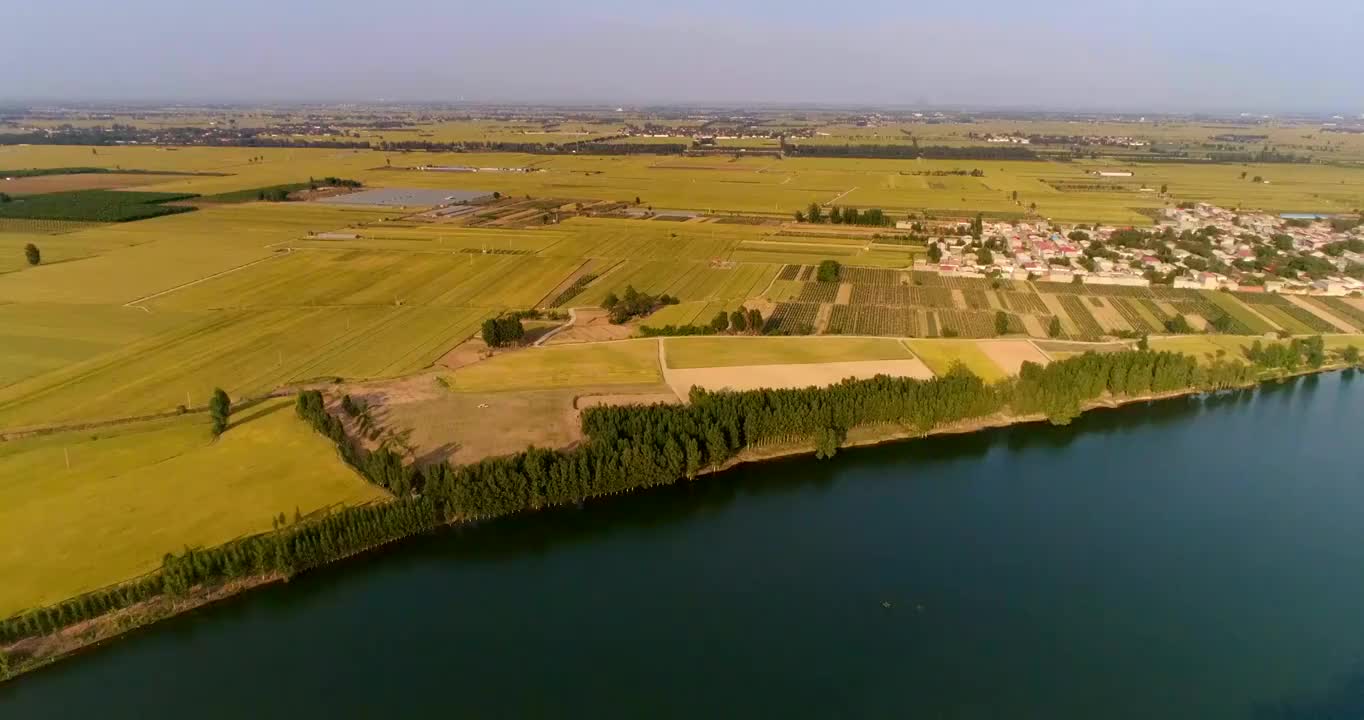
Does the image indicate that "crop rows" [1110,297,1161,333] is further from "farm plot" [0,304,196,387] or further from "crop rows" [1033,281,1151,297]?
"farm plot" [0,304,196,387]

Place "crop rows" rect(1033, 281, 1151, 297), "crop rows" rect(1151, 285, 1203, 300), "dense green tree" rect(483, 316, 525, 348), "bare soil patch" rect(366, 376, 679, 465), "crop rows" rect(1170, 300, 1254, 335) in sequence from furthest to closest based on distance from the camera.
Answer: "crop rows" rect(1033, 281, 1151, 297) → "crop rows" rect(1151, 285, 1203, 300) → "crop rows" rect(1170, 300, 1254, 335) → "dense green tree" rect(483, 316, 525, 348) → "bare soil patch" rect(366, 376, 679, 465)

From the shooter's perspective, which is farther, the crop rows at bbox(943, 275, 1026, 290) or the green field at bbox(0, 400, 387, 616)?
the crop rows at bbox(943, 275, 1026, 290)

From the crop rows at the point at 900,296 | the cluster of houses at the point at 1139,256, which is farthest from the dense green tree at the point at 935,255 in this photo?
the crop rows at the point at 900,296

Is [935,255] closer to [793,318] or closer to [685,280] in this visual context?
[793,318]

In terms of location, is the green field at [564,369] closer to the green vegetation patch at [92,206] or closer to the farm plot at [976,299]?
the farm plot at [976,299]

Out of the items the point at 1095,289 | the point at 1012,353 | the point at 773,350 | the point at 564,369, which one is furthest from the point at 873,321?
the point at 1095,289

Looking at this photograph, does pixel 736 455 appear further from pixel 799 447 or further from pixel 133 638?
pixel 133 638

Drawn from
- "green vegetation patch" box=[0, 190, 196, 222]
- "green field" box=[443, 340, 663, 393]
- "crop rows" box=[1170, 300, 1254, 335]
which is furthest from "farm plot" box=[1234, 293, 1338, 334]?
"green vegetation patch" box=[0, 190, 196, 222]

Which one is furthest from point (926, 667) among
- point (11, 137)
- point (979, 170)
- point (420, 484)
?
point (11, 137)
